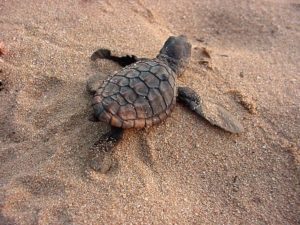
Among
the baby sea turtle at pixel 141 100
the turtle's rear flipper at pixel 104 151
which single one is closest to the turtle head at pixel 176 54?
the baby sea turtle at pixel 141 100

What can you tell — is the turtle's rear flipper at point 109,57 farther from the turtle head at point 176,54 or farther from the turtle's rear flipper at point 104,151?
the turtle's rear flipper at point 104,151

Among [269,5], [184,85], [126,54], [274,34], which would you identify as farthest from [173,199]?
[269,5]

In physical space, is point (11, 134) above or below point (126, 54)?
below

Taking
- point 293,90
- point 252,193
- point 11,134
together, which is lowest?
point 11,134

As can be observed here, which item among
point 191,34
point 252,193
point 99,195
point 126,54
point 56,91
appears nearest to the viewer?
point 99,195

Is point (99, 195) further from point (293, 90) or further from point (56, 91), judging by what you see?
point (293, 90)

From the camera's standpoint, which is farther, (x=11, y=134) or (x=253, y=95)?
(x=253, y=95)

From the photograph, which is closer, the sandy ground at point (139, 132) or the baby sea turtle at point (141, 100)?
the sandy ground at point (139, 132)
